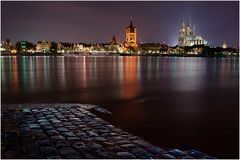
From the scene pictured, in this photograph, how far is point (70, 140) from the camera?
8.60 m

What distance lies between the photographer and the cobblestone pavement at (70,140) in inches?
300

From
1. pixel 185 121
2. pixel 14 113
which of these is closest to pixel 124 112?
pixel 185 121

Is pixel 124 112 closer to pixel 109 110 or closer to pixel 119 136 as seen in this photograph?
pixel 109 110

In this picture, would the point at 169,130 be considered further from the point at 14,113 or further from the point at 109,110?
the point at 14,113

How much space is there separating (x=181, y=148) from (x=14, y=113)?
7.07 m

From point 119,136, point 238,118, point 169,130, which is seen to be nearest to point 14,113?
point 119,136

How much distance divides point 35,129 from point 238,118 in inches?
339

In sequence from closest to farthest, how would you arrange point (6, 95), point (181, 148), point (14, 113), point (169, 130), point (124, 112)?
point (181, 148), point (169, 130), point (14, 113), point (124, 112), point (6, 95)

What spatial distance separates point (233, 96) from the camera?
20.0m

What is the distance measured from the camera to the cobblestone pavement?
7.62 meters

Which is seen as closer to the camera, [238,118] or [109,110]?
[238,118]

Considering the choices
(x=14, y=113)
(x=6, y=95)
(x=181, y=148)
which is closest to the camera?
(x=181, y=148)

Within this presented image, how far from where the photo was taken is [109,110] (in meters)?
14.2

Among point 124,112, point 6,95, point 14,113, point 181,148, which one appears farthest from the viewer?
point 6,95
